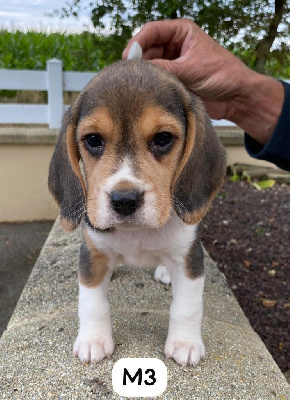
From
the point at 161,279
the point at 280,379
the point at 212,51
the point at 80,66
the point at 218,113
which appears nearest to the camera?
the point at 280,379

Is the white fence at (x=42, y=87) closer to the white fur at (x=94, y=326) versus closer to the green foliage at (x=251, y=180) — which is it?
the green foliage at (x=251, y=180)

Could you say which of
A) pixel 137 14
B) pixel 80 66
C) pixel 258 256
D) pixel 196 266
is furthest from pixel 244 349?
pixel 80 66

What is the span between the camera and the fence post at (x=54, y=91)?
7609 mm

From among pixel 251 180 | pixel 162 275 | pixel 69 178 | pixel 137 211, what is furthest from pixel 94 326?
pixel 251 180

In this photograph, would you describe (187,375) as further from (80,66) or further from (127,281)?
(80,66)

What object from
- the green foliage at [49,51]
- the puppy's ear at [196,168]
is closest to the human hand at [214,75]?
the puppy's ear at [196,168]

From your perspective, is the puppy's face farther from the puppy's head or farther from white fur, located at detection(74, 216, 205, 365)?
white fur, located at detection(74, 216, 205, 365)

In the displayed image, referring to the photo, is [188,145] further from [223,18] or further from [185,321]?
[223,18]

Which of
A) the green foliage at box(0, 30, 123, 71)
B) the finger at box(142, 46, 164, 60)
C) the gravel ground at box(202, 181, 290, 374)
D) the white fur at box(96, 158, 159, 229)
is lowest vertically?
the gravel ground at box(202, 181, 290, 374)

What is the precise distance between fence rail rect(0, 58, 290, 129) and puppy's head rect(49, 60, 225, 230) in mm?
5443

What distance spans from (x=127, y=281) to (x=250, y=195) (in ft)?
14.9

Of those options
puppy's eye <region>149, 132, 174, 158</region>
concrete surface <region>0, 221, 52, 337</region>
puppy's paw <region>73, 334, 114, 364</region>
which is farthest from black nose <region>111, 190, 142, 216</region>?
concrete surface <region>0, 221, 52, 337</region>

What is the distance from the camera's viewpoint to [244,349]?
2.92m

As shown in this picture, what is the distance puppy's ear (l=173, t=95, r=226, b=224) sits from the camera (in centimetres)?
231
